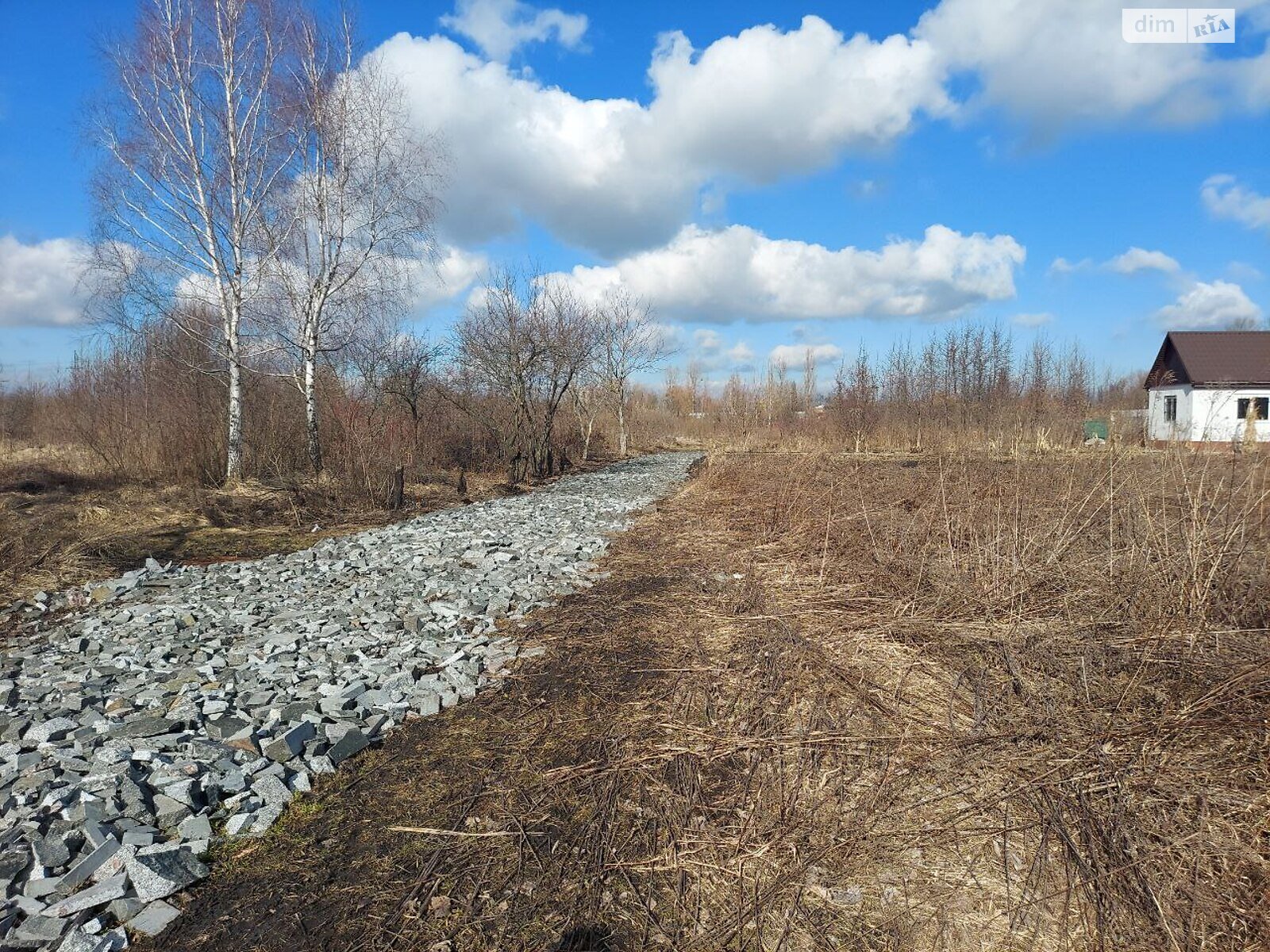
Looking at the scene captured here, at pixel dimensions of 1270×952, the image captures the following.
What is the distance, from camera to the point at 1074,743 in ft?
9.59

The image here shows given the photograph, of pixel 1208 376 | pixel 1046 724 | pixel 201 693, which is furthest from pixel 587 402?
pixel 1046 724

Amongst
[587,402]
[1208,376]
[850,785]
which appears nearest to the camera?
[850,785]

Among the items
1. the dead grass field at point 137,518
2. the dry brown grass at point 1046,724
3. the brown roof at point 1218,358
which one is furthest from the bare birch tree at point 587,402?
the brown roof at point 1218,358

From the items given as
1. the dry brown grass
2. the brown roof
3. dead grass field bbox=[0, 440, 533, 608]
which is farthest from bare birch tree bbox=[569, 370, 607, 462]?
the brown roof

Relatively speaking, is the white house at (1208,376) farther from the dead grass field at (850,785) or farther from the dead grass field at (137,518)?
the dead grass field at (137,518)

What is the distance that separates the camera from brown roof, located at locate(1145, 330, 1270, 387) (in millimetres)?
25484

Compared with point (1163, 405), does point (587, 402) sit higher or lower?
higher

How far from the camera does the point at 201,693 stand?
12.4 ft

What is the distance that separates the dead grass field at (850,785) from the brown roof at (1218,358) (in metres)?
28.0

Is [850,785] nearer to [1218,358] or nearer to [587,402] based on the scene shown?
[587,402]

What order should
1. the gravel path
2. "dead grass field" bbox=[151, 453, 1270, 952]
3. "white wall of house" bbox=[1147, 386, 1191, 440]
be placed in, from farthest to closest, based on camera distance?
1. "white wall of house" bbox=[1147, 386, 1191, 440]
2. the gravel path
3. "dead grass field" bbox=[151, 453, 1270, 952]

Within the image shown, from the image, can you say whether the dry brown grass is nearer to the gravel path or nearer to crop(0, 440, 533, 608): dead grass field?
the gravel path

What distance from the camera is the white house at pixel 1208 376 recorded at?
81.3 ft

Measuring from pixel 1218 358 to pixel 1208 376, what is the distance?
1837 mm
